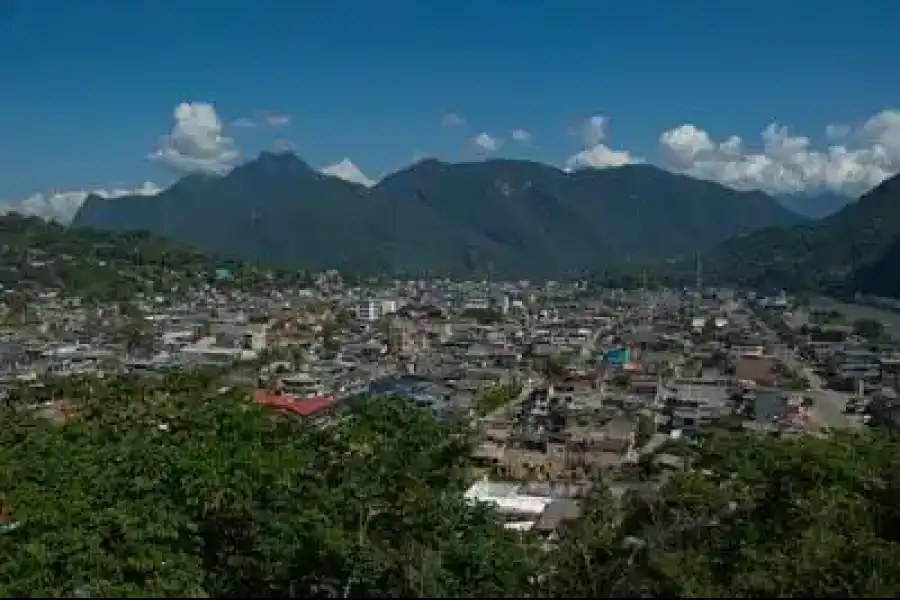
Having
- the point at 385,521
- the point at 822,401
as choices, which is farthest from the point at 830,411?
the point at 385,521

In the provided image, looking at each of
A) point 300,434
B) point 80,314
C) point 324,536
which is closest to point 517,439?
point 300,434

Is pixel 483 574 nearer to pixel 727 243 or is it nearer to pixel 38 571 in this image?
pixel 38 571

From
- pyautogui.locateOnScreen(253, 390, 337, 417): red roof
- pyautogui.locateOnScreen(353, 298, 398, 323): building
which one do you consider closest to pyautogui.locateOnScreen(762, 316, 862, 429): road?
pyautogui.locateOnScreen(253, 390, 337, 417): red roof

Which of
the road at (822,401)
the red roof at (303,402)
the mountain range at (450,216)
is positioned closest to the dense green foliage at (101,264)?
the red roof at (303,402)

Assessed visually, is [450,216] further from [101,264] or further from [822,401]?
[822,401]

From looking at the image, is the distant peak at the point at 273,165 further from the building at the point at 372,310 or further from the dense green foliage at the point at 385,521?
the dense green foliage at the point at 385,521

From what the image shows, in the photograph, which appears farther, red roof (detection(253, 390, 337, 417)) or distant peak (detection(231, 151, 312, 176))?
distant peak (detection(231, 151, 312, 176))

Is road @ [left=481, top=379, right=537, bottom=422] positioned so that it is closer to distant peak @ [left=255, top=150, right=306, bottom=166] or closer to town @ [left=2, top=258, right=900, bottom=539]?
town @ [left=2, top=258, right=900, bottom=539]
